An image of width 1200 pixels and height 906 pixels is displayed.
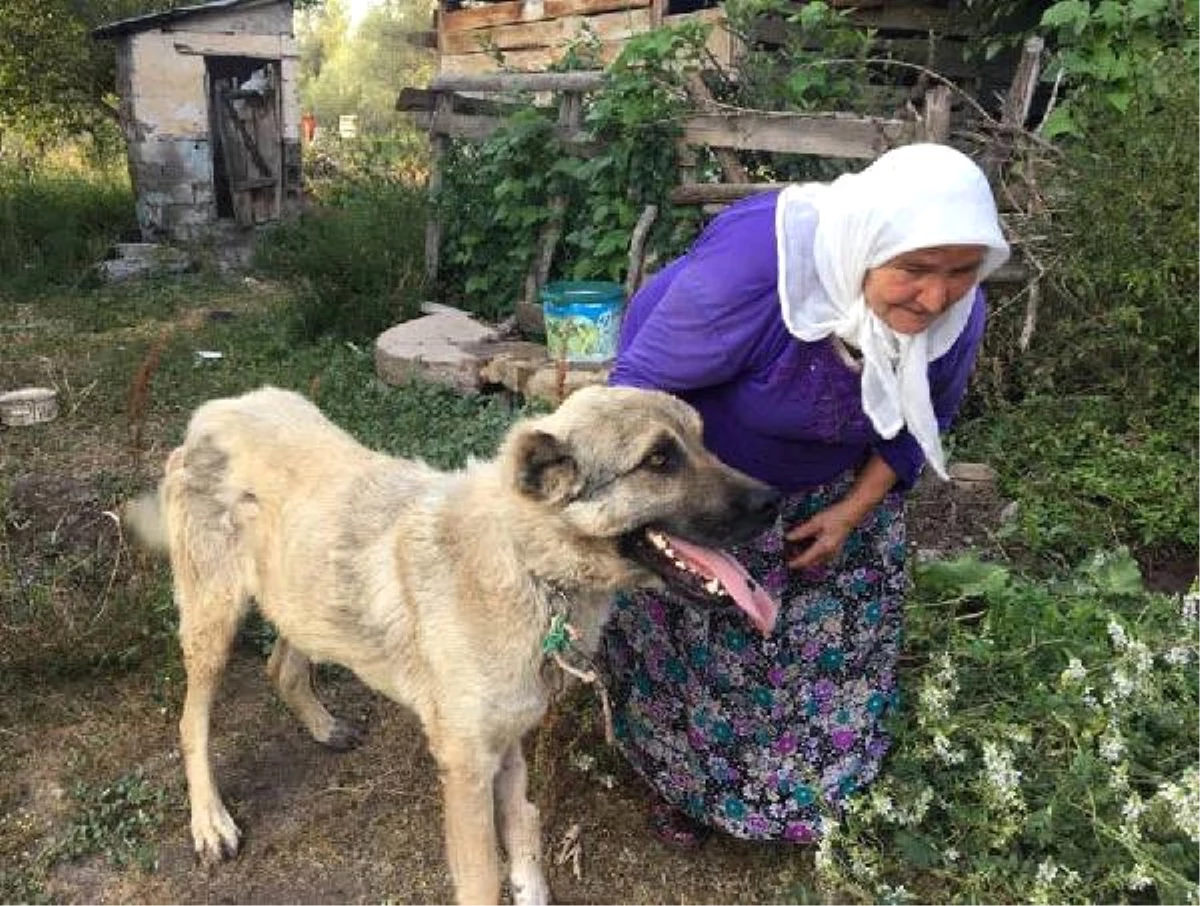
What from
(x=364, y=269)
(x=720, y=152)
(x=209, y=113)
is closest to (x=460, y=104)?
(x=364, y=269)

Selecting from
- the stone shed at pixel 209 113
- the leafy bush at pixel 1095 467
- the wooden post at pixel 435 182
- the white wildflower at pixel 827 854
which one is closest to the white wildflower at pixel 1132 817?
the white wildflower at pixel 827 854

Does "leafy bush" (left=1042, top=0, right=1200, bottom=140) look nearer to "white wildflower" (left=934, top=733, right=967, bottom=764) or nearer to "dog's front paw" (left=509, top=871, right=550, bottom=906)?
"white wildflower" (left=934, top=733, right=967, bottom=764)

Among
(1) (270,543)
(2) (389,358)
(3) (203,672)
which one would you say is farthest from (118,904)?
(2) (389,358)

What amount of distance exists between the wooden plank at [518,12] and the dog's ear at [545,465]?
344 inches

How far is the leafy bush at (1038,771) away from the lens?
2549 millimetres

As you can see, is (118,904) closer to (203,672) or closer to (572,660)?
(203,672)

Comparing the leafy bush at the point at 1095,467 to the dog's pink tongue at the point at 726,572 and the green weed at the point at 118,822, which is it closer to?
the dog's pink tongue at the point at 726,572

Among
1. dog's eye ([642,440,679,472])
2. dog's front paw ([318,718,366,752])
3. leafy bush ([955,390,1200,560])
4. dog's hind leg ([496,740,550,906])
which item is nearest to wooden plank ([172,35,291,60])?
leafy bush ([955,390,1200,560])

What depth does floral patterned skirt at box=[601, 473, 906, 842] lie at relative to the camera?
2.86m

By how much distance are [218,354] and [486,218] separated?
2530mm

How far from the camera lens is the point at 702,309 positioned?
8.02 feet

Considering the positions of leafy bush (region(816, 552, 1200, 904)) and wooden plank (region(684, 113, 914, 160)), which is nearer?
leafy bush (region(816, 552, 1200, 904))

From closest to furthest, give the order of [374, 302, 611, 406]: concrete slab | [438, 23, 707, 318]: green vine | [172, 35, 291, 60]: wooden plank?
[374, 302, 611, 406]: concrete slab, [438, 23, 707, 318]: green vine, [172, 35, 291, 60]: wooden plank

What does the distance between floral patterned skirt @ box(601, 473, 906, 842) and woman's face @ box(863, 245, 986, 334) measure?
1.97ft
